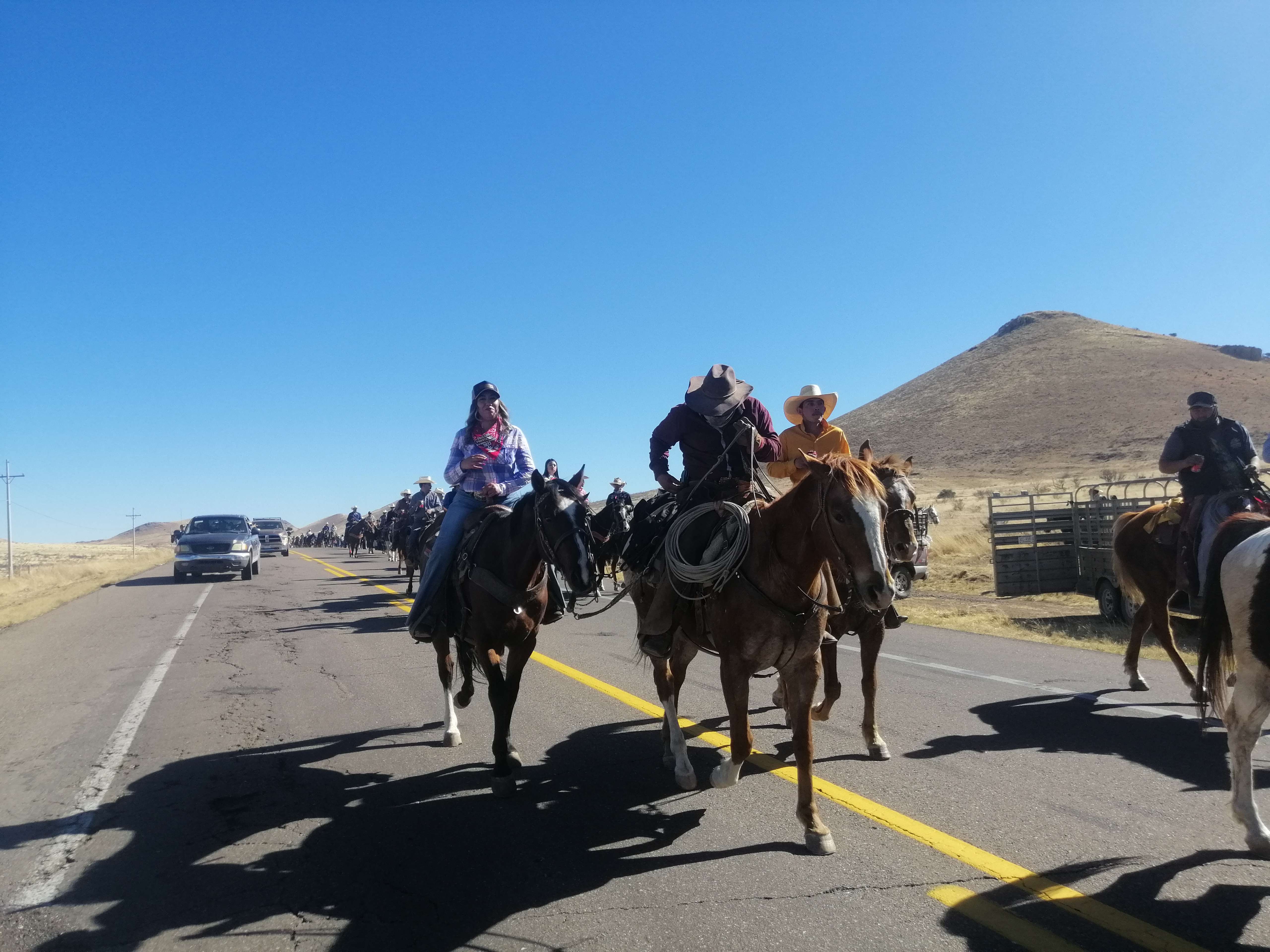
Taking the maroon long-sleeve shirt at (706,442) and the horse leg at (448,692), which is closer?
the maroon long-sleeve shirt at (706,442)

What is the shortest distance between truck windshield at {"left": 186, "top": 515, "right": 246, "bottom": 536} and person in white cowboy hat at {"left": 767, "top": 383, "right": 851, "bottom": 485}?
2617 centimetres

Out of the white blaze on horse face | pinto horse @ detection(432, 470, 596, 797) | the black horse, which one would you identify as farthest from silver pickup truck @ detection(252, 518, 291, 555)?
the white blaze on horse face

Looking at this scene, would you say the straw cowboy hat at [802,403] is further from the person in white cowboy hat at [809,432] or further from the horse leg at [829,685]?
the horse leg at [829,685]

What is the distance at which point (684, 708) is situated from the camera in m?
7.37

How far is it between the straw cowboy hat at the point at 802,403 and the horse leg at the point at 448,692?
343 centimetres

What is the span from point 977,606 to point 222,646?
13.3 metres

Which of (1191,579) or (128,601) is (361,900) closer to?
(1191,579)

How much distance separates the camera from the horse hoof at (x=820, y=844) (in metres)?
4.14

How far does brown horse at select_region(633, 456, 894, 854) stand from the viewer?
407cm

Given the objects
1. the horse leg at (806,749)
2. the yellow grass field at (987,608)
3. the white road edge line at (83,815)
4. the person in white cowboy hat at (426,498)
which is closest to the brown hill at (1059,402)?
the yellow grass field at (987,608)

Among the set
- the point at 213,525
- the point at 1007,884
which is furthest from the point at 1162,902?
the point at 213,525

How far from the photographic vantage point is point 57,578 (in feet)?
119

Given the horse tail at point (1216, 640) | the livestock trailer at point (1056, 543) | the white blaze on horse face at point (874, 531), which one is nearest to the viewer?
the white blaze on horse face at point (874, 531)

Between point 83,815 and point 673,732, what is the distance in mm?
3735
